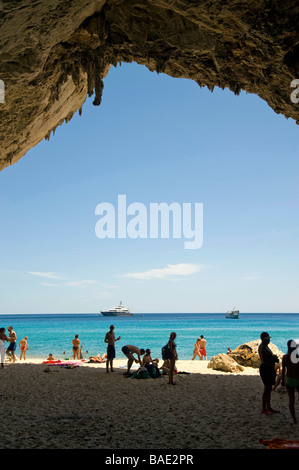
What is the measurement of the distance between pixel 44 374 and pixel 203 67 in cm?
1302

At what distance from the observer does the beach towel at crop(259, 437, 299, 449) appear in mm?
5098

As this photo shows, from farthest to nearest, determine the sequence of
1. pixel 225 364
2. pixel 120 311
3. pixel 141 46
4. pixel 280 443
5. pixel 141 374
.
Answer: pixel 120 311
pixel 225 364
pixel 141 374
pixel 141 46
pixel 280 443

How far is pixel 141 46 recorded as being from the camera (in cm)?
896

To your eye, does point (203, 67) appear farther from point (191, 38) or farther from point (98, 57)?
point (98, 57)

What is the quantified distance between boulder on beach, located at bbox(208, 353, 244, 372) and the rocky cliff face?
10630 mm

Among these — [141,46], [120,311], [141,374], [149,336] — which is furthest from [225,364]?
[120,311]

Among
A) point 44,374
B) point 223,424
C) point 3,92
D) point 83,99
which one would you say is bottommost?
point 44,374

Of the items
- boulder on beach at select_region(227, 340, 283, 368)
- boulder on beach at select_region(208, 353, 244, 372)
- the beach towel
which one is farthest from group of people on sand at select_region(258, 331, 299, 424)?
boulder on beach at select_region(227, 340, 283, 368)

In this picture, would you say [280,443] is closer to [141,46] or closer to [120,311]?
[141,46]

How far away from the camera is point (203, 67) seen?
972 cm

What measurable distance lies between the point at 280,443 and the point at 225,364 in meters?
9.72

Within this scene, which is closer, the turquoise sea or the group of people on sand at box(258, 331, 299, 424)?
the group of people on sand at box(258, 331, 299, 424)

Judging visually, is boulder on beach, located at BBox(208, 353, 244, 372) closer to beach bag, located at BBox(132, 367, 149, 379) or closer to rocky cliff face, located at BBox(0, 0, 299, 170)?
beach bag, located at BBox(132, 367, 149, 379)

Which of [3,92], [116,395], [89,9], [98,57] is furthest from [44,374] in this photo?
[89,9]
